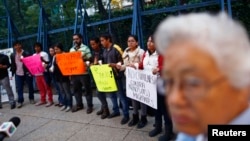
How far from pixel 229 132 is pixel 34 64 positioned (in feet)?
22.2

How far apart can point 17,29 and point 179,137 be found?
10.8 meters

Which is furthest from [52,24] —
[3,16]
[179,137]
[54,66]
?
[179,137]

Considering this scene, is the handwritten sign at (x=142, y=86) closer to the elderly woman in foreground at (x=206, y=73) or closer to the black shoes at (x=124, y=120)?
the black shoes at (x=124, y=120)

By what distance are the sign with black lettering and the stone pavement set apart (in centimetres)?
359

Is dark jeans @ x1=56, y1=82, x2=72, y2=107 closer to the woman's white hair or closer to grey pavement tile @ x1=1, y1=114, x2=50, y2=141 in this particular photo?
grey pavement tile @ x1=1, y1=114, x2=50, y2=141

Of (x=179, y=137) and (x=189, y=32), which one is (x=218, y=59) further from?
(x=179, y=137)

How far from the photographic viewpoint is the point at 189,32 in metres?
0.88

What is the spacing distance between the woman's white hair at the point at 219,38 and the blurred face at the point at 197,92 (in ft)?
0.07

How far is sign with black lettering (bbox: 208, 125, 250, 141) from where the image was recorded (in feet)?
2.95

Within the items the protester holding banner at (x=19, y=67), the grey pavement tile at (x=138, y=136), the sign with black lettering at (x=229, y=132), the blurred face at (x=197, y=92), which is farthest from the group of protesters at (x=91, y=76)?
the blurred face at (x=197, y=92)

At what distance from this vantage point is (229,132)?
0.94 metres

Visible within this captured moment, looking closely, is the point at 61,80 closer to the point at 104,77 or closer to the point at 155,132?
the point at 104,77

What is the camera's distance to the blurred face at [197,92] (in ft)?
2.67

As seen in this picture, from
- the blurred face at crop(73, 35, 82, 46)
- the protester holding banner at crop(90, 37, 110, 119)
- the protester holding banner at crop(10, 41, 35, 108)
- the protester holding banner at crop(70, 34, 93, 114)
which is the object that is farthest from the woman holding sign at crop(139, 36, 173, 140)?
the protester holding banner at crop(10, 41, 35, 108)
